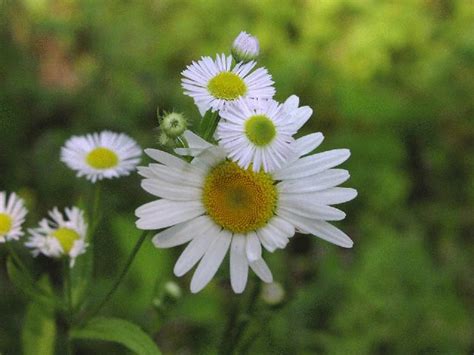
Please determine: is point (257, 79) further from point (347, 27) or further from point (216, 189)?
point (347, 27)

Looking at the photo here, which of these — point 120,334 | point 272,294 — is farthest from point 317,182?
point 272,294

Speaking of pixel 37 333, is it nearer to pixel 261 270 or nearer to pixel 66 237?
pixel 66 237

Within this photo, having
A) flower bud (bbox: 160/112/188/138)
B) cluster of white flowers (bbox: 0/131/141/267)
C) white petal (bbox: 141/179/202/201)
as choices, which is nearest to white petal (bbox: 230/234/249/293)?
white petal (bbox: 141/179/202/201)

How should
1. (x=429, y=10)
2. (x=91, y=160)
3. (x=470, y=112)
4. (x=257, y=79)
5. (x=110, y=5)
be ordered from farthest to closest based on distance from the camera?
1. (x=429, y=10)
2. (x=110, y=5)
3. (x=470, y=112)
4. (x=91, y=160)
5. (x=257, y=79)

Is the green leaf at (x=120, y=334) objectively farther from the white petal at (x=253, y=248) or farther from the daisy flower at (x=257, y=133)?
the daisy flower at (x=257, y=133)

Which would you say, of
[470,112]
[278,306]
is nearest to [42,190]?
[278,306]
